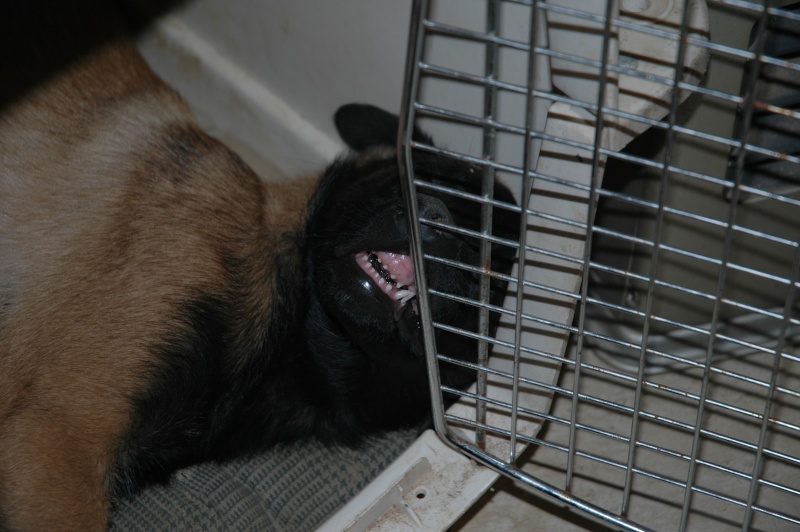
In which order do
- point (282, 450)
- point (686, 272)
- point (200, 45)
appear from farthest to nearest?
point (200, 45) < point (282, 450) < point (686, 272)

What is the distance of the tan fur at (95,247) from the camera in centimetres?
161

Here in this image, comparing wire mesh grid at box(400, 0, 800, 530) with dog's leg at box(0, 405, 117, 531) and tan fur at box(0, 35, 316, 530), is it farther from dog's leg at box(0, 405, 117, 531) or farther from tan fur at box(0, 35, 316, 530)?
dog's leg at box(0, 405, 117, 531)

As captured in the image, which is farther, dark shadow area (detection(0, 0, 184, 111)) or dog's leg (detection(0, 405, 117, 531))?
dark shadow area (detection(0, 0, 184, 111))

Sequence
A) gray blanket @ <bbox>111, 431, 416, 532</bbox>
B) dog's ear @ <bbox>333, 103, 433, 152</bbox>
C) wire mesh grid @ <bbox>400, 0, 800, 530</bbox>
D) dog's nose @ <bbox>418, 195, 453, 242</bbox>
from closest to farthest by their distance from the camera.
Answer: wire mesh grid @ <bbox>400, 0, 800, 530</bbox> < dog's nose @ <bbox>418, 195, 453, 242</bbox> < gray blanket @ <bbox>111, 431, 416, 532</bbox> < dog's ear @ <bbox>333, 103, 433, 152</bbox>

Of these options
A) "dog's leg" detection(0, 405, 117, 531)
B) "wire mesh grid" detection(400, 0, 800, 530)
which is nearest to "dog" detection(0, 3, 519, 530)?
"dog's leg" detection(0, 405, 117, 531)

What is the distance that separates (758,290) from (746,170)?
0.35 meters

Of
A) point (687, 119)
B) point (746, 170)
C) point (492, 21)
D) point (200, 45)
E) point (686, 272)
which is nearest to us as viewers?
point (492, 21)

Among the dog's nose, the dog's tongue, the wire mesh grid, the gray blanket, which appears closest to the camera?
the wire mesh grid

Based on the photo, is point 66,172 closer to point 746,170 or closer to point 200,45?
point 200,45

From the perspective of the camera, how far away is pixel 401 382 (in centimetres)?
190

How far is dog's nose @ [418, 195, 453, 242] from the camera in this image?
1.58 m

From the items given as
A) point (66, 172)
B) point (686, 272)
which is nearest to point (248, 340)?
point (66, 172)

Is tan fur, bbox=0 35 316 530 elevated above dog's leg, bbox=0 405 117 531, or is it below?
above

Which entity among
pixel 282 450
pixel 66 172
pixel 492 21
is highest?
pixel 492 21
